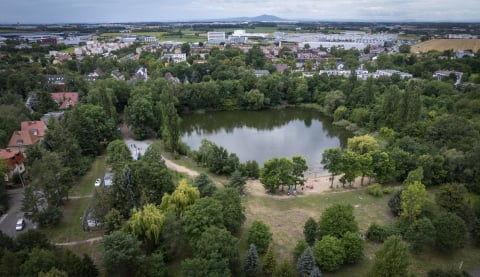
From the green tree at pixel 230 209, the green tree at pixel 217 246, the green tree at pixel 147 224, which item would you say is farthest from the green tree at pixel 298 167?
the green tree at pixel 147 224

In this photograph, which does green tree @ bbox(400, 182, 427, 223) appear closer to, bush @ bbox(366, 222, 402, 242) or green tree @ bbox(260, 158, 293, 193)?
bush @ bbox(366, 222, 402, 242)

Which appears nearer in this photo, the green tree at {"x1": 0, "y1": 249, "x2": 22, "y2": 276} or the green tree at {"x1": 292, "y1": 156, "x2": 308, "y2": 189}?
the green tree at {"x1": 0, "y1": 249, "x2": 22, "y2": 276}

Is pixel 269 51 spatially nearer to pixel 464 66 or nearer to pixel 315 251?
pixel 464 66

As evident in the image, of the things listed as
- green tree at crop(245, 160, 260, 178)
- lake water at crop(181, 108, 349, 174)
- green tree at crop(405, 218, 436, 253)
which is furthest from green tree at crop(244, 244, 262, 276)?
lake water at crop(181, 108, 349, 174)

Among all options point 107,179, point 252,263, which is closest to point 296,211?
point 252,263

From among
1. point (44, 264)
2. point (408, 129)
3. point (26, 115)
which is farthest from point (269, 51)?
point (44, 264)

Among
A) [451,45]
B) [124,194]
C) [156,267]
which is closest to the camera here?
[156,267]

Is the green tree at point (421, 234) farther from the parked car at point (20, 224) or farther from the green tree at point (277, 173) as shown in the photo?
Answer: the parked car at point (20, 224)

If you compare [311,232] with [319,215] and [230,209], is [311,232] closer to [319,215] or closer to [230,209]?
[319,215]
